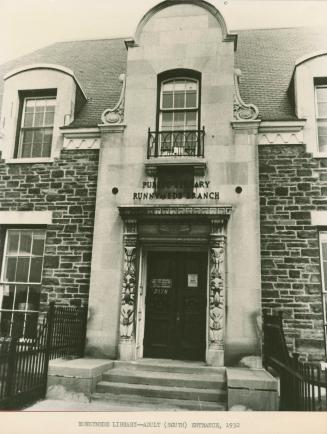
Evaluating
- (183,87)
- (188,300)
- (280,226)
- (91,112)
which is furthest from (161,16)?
(188,300)

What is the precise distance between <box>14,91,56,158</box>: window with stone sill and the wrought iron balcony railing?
2.52 m

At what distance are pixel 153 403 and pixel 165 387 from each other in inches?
14.8

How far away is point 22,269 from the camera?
8953 mm

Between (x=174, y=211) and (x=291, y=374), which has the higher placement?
(x=174, y=211)

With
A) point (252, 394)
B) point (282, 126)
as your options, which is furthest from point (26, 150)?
point (252, 394)

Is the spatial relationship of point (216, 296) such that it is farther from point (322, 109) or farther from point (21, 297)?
point (322, 109)

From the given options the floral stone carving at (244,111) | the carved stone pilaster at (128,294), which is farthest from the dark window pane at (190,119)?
the carved stone pilaster at (128,294)

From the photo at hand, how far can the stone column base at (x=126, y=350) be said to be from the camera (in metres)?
7.73

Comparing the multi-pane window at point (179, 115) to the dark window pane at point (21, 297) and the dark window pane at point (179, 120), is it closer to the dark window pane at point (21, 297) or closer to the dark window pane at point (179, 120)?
the dark window pane at point (179, 120)

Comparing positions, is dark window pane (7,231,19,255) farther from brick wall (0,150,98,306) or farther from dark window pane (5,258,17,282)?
brick wall (0,150,98,306)

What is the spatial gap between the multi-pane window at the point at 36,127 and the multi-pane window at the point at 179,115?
105 inches

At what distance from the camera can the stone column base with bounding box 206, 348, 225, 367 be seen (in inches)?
293

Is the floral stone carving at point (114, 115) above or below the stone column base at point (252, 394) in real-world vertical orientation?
above

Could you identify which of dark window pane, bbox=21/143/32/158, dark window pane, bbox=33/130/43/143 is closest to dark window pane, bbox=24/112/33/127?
dark window pane, bbox=33/130/43/143
